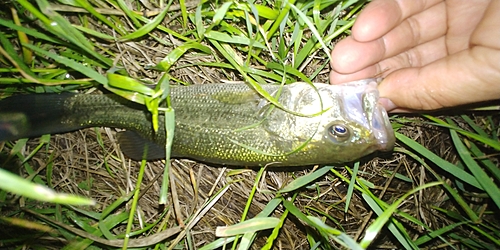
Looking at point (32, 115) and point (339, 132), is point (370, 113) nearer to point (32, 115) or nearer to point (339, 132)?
point (339, 132)

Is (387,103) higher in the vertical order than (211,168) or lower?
higher

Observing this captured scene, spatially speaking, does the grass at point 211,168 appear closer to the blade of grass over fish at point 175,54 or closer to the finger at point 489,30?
the blade of grass over fish at point 175,54

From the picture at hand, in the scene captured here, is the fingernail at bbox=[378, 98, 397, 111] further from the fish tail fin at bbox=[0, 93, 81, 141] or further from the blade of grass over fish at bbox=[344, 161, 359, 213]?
the fish tail fin at bbox=[0, 93, 81, 141]

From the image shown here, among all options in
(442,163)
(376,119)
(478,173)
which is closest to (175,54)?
(376,119)

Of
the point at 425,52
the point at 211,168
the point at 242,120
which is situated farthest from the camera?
the point at 211,168

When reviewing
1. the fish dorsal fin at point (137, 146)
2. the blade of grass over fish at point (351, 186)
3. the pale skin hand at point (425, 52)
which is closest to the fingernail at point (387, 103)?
the pale skin hand at point (425, 52)

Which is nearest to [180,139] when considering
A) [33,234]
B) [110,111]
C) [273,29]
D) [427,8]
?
[110,111]

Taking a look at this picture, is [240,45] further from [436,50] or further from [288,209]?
[436,50]
